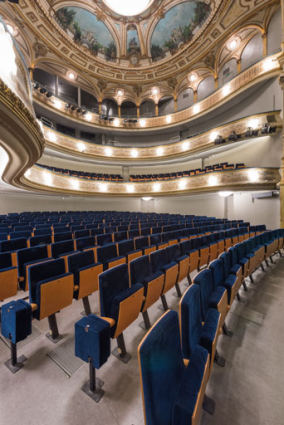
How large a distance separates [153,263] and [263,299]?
1400 mm

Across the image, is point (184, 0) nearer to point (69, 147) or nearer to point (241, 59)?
point (241, 59)

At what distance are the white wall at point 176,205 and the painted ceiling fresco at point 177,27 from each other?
27.9 feet

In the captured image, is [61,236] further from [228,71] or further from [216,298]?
[228,71]

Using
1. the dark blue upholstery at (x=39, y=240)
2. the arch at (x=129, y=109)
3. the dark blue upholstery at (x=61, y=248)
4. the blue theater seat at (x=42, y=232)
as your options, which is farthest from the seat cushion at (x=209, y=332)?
the arch at (x=129, y=109)

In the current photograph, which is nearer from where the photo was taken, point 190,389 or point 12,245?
point 190,389

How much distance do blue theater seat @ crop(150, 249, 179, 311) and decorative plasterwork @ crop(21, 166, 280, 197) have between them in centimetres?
477

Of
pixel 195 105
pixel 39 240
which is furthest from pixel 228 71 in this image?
pixel 39 240

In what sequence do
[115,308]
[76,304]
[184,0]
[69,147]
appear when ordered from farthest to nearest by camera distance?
[69,147] < [184,0] < [76,304] < [115,308]

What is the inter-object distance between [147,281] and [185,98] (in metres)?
13.3

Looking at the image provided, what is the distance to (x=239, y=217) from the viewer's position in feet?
Result: 26.7

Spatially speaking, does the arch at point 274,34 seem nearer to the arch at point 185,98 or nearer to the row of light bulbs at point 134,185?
the arch at point 185,98

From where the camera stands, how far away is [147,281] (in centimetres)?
154

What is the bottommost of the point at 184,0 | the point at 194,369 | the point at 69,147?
the point at 194,369

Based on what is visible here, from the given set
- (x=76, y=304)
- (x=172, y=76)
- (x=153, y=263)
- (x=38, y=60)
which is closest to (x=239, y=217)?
(x=153, y=263)
